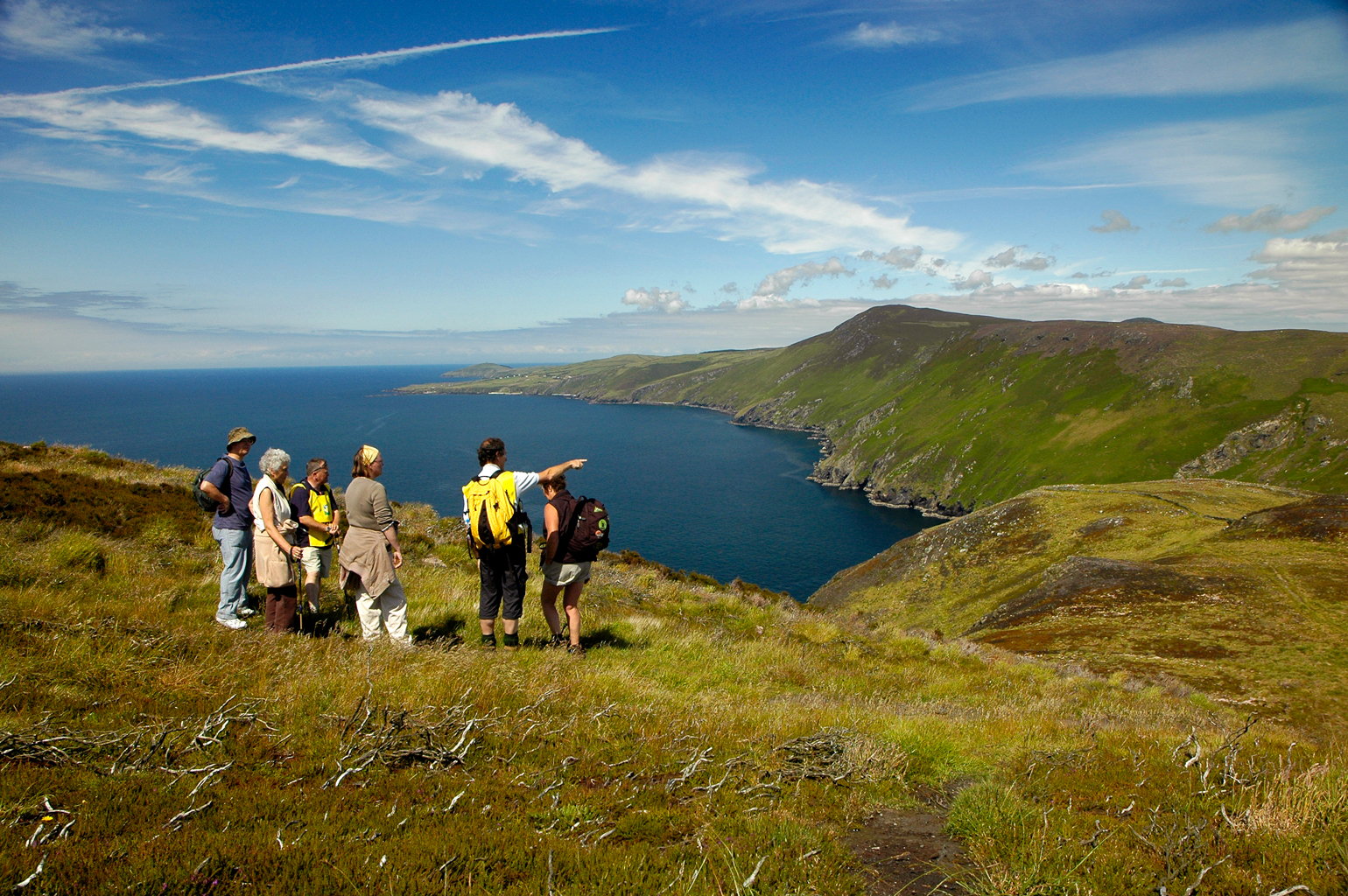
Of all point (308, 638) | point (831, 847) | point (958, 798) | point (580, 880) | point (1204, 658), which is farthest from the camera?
point (1204, 658)

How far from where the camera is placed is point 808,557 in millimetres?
99000

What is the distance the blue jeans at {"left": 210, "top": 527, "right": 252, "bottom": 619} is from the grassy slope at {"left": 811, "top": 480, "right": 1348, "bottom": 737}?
17.6 meters

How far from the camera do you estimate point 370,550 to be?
8.48 metres

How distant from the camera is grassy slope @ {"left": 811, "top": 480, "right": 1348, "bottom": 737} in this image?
71.3 ft

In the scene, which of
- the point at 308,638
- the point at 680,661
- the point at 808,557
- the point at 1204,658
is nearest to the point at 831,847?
the point at 680,661

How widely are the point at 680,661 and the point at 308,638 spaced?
5357mm

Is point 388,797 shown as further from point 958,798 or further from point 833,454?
point 833,454

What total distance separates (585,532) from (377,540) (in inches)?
113

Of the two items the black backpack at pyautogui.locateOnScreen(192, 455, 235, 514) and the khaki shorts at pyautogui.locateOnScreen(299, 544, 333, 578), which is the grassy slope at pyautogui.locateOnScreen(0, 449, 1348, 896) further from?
the khaki shorts at pyautogui.locateOnScreen(299, 544, 333, 578)

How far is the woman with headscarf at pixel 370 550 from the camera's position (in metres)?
8.44

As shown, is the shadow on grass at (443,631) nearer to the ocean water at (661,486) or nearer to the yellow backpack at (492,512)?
the yellow backpack at (492,512)

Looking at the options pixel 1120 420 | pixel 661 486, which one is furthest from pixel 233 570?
pixel 1120 420

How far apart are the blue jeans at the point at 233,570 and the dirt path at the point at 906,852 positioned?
8.45 metres

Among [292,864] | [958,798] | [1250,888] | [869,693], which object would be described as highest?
[292,864]
